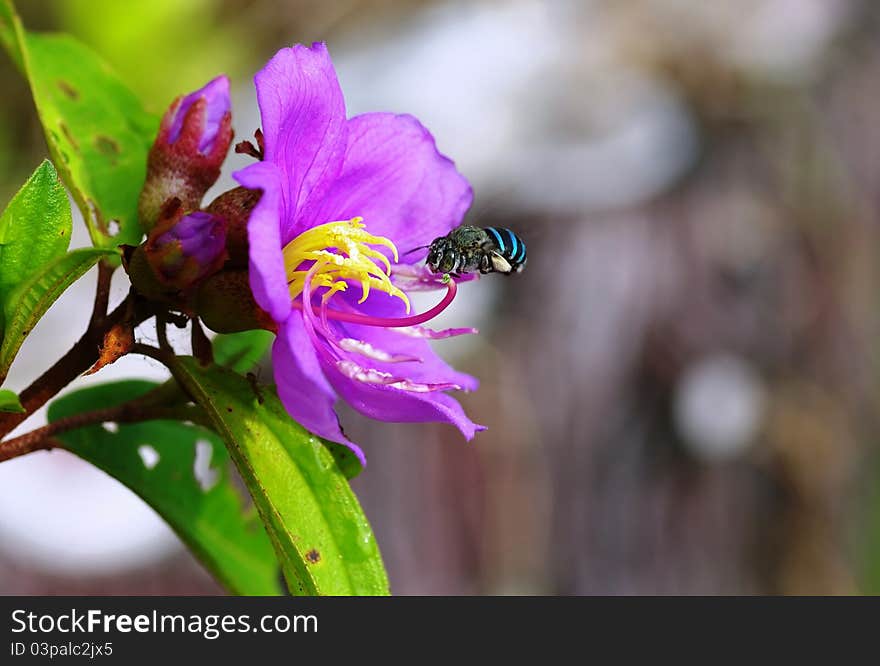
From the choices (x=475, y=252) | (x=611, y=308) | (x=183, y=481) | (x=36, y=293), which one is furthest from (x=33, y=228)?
(x=611, y=308)

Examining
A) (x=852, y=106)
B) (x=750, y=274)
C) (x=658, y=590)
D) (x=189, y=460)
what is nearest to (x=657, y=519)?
(x=658, y=590)

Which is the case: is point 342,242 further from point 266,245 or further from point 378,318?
point 266,245

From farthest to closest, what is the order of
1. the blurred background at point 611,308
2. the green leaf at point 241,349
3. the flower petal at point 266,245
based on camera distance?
the blurred background at point 611,308 < the green leaf at point 241,349 < the flower petal at point 266,245

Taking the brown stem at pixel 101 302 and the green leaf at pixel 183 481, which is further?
the green leaf at pixel 183 481

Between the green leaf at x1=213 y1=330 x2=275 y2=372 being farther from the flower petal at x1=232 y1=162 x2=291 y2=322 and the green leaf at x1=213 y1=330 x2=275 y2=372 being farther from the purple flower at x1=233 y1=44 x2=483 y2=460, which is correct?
the flower petal at x1=232 y1=162 x2=291 y2=322

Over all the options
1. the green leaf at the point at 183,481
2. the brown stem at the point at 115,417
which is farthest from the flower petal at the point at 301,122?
the green leaf at the point at 183,481

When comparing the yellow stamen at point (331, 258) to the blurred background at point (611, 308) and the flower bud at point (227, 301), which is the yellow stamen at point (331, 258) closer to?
the flower bud at point (227, 301)
